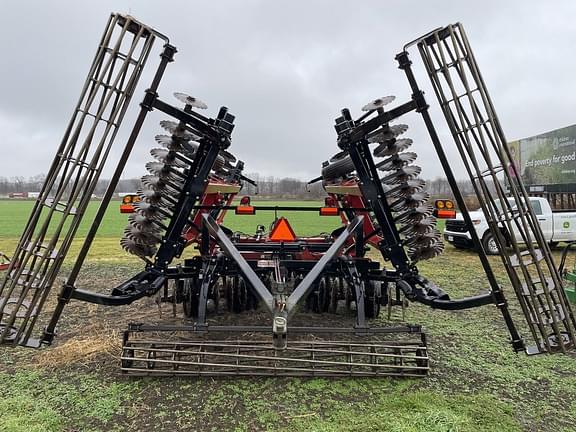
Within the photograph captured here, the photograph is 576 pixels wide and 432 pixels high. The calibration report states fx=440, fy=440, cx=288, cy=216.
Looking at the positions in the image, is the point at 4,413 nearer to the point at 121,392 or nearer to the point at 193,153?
the point at 121,392

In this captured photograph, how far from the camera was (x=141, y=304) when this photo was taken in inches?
250

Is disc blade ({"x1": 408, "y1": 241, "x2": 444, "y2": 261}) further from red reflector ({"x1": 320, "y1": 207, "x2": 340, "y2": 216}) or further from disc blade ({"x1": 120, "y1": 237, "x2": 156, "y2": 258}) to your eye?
disc blade ({"x1": 120, "y1": 237, "x2": 156, "y2": 258})

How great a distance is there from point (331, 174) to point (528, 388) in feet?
10.9

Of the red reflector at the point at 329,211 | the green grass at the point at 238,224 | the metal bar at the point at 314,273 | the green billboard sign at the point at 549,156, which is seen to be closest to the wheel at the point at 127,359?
the metal bar at the point at 314,273

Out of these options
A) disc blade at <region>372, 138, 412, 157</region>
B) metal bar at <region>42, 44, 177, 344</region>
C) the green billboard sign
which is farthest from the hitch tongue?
the green billboard sign

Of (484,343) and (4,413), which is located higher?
(484,343)

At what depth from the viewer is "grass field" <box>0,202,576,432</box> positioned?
3.04 metres

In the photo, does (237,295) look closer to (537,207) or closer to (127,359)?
(127,359)

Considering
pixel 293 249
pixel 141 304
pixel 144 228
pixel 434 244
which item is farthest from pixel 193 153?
pixel 141 304

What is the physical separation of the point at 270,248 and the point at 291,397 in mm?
2401

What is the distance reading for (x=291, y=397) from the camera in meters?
3.42

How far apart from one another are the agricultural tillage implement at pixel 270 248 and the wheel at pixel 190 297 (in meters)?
0.03

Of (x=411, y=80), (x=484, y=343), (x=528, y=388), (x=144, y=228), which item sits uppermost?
(x=411, y=80)

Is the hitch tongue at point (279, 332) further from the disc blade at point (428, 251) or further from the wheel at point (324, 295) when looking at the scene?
the wheel at point (324, 295)
